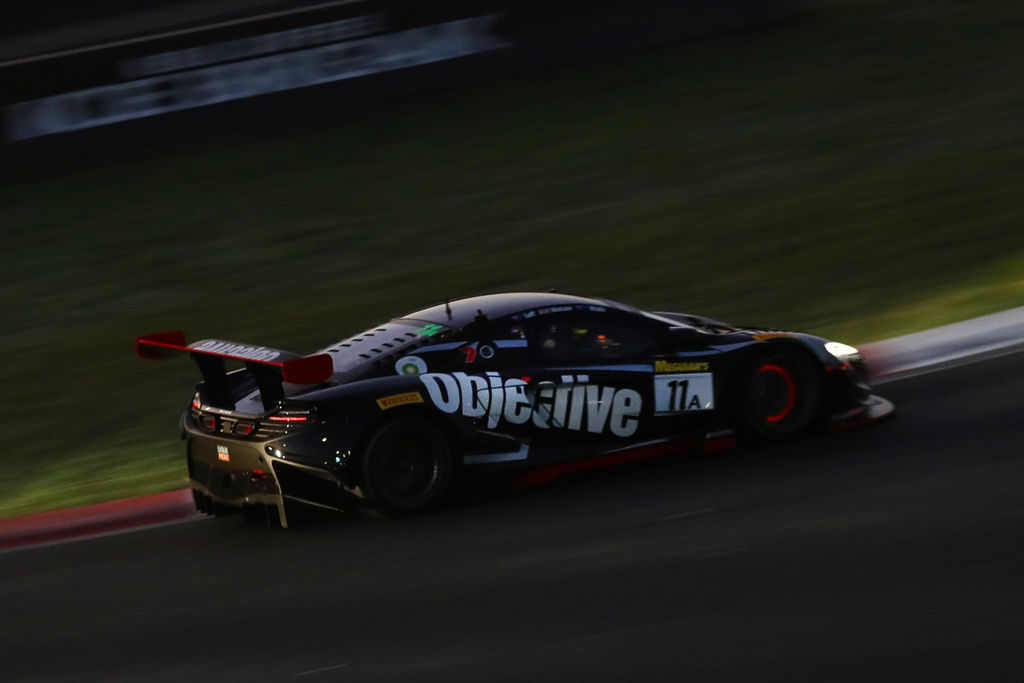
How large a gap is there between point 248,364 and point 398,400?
841 millimetres

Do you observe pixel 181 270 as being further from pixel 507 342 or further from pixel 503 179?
pixel 507 342

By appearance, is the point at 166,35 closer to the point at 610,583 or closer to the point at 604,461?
the point at 604,461

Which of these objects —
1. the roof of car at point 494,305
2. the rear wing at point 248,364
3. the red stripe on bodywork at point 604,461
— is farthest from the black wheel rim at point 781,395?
the rear wing at point 248,364

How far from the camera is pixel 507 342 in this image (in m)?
8.25

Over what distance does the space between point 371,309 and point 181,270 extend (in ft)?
8.60

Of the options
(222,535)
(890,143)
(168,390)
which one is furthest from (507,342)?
(890,143)

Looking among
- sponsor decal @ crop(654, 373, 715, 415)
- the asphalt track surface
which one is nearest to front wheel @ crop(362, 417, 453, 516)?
the asphalt track surface

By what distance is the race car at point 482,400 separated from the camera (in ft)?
25.3

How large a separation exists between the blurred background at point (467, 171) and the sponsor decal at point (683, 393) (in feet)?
11.7

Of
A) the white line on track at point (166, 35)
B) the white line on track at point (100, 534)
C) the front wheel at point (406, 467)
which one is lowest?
the white line on track at point (100, 534)

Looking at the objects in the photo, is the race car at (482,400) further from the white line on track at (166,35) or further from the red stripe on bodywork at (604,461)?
the white line on track at (166,35)

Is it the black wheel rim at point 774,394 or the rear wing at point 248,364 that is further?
the black wheel rim at point 774,394

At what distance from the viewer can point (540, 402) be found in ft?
26.9

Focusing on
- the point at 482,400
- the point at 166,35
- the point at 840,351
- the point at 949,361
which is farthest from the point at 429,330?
the point at 166,35
